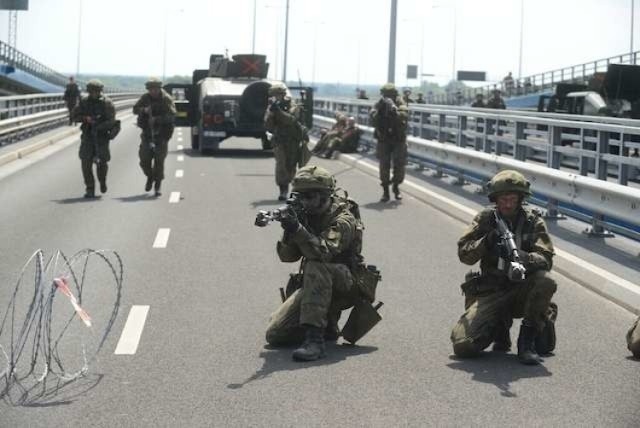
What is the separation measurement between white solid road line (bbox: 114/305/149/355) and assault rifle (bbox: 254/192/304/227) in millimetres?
1209

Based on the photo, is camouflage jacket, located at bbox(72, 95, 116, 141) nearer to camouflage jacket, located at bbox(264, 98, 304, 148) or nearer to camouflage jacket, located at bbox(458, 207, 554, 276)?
camouflage jacket, located at bbox(264, 98, 304, 148)

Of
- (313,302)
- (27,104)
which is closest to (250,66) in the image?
(27,104)

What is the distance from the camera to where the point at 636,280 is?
10.2m

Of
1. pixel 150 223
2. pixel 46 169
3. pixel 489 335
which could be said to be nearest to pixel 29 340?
pixel 489 335

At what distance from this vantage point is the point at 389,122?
59.7ft

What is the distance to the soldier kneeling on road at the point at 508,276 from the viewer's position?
24.3ft

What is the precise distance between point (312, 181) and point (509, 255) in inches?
50.2

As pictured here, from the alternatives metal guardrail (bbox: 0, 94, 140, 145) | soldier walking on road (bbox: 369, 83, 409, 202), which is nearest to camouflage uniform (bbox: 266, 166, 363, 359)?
soldier walking on road (bbox: 369, 83, 409, 202)

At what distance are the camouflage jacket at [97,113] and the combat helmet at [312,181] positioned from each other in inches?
429

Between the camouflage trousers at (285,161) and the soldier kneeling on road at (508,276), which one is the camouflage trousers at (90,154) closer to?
the camouflage trousers at (285,161)

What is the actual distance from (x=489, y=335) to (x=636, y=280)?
9.95ft

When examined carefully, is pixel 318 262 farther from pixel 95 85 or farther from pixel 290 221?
pixel 95 85

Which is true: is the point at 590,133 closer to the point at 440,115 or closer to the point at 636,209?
the point at 440,115

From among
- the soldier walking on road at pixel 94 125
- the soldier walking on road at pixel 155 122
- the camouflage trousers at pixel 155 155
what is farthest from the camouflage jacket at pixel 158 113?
the soldier walking on road at pixel 94 125
